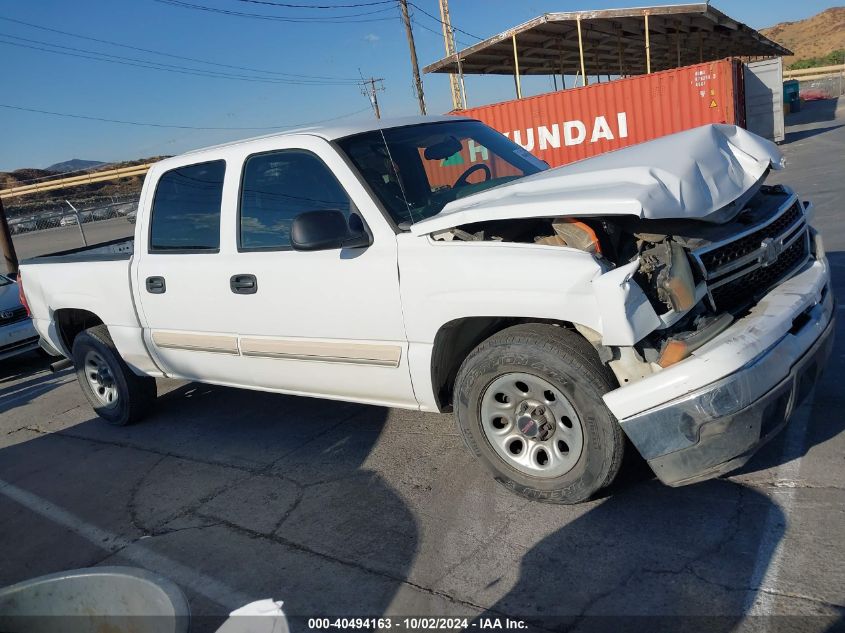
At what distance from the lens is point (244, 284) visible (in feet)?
13.8

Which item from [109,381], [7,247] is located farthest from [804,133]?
[109,381]

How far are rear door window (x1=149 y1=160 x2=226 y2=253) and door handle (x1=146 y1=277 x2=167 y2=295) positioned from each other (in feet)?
0.68

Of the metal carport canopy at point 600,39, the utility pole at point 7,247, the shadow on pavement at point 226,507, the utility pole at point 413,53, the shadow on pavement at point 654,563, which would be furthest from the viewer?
the utility pole at point 413,53

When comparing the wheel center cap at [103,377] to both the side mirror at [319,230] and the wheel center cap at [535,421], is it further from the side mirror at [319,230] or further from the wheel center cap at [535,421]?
the wheel center cap at [535,421]

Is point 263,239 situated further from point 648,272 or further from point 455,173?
point 648,272

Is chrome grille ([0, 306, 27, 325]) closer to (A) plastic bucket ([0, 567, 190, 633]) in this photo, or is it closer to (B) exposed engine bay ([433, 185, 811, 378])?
(B) exposed engine bay ([433, 185, 811, 378])

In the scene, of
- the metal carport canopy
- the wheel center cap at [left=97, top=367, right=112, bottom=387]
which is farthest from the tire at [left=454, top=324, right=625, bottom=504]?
the metal carport canopy

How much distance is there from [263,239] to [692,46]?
32.1m

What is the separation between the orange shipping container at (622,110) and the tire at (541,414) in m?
15.7

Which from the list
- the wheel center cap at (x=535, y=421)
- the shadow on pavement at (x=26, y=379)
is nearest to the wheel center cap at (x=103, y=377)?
the shadow on pavement at (x=26, y=379)

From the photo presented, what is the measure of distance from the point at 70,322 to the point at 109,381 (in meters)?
0.71

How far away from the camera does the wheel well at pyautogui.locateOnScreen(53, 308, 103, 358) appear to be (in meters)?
5.89

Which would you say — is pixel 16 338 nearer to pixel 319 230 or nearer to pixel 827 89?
pixel 319 230

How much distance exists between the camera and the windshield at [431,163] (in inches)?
151
